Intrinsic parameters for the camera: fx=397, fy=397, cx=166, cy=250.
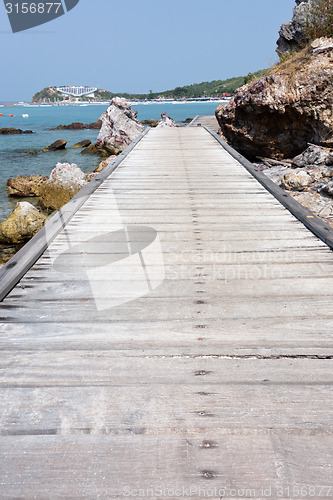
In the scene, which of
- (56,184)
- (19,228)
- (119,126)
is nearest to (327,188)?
(19,228)

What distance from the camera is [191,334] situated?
7.56 ft

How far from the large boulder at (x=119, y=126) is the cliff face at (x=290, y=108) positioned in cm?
1018

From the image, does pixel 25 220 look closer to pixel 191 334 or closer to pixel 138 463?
pixel 191 334

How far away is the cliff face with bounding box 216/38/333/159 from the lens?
9.70 m

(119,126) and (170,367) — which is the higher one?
(170,367)

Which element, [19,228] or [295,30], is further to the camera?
[295,30]

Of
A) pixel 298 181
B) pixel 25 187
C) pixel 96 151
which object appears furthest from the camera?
pixel 96 151

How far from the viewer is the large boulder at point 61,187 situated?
11.5 m

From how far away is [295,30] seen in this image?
14812 millimetres

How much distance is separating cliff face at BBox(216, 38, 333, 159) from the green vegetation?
2.36ft

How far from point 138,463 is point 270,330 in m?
1.13

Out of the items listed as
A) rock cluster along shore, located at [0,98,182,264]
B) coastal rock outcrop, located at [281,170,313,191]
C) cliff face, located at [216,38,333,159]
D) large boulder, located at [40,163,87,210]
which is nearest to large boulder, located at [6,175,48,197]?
rock cluster along shore, located at [0,98,182,264]

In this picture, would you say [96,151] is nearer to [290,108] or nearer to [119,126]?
[119,126]

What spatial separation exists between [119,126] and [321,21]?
11.6 meters
